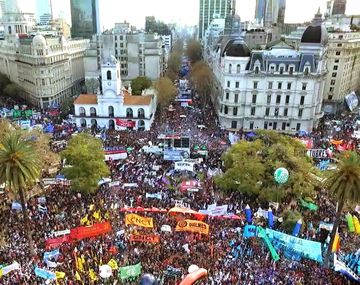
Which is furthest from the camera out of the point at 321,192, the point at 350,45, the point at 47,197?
the point at 350,45

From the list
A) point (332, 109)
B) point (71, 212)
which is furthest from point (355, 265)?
point (332, 109)

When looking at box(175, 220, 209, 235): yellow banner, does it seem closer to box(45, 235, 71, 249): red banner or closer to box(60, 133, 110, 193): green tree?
box(45, 235, 71, 249): red banner

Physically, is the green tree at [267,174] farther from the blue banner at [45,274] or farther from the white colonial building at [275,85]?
the white colonial building at [275,85]

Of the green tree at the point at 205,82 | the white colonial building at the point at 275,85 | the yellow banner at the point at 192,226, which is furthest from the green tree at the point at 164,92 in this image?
the yellow banner at the point at 192,226

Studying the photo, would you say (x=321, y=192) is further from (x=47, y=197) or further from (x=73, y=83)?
(x=73, y=83)

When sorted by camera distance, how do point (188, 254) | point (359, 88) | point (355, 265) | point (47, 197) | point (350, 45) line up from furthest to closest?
point (359, 88)
point (350, 45)
point (47, 197)
point (188, 254)
point (355, 265)
